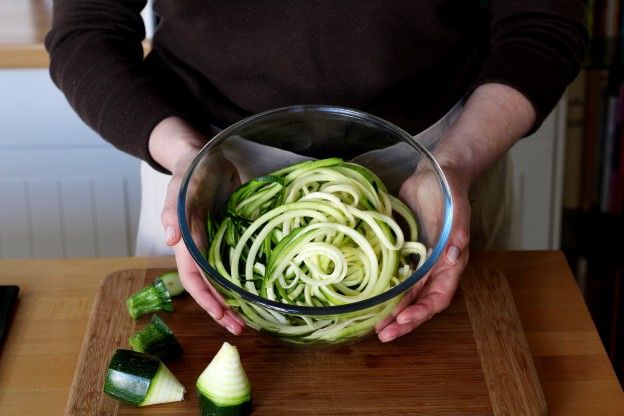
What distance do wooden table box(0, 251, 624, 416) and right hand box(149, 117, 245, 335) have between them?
0.48 ft

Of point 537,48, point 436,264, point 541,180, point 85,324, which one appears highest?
point 537,48

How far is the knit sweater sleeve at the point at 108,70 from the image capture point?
1181 millimetres

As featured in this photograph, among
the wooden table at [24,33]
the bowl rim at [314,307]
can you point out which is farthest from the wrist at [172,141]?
the wooden table at [24,33]

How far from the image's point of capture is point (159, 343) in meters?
0.98

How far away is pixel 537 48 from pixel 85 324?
0.69 meters

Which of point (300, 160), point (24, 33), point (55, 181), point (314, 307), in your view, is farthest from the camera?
point (55, 181)

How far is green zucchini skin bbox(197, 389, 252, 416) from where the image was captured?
88cm

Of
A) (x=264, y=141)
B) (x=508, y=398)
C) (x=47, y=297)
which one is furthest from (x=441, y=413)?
(x=47, y=297)

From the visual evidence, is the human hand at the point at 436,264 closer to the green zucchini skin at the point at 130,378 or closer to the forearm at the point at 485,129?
the forearm at the point at 485,129

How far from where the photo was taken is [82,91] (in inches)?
48.3

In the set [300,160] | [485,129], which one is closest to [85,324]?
[300,160]

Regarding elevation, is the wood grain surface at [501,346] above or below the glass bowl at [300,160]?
below

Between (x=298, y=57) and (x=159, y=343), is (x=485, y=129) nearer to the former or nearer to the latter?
(x=298, y=57)

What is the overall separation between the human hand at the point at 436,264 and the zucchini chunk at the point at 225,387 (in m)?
0.15
